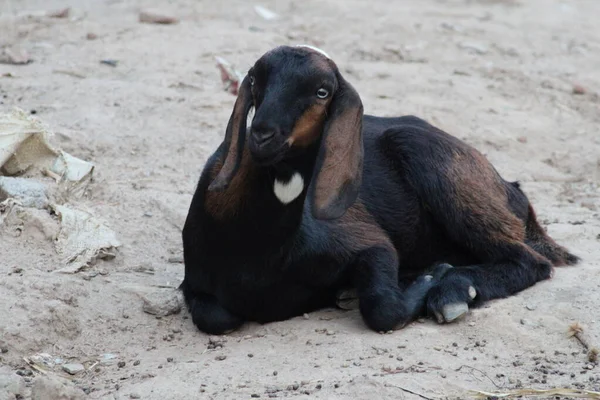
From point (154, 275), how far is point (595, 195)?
356cm

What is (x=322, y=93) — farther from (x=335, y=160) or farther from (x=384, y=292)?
(x=384, y=292)

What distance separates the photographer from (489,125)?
925cm

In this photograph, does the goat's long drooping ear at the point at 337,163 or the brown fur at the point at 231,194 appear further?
the brown fur at the point at 231,194

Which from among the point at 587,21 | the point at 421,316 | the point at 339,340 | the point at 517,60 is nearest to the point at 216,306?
the point at 339,340

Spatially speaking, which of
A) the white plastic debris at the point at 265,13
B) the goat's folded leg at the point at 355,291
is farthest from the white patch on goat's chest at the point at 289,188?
the white plastic debris at the point at 265,13

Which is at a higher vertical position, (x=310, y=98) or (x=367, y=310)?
(x=310, y=98)

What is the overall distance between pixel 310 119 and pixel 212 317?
1.29m

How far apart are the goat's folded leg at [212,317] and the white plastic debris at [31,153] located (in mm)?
1612

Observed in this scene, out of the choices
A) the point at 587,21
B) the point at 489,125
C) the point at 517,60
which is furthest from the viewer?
the point at 587,21

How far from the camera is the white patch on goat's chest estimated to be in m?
5.23

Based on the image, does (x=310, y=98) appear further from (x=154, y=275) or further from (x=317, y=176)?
(x=154, y=275)

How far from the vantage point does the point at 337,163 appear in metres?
4.90

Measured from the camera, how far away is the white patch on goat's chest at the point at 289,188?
5234 millimetres

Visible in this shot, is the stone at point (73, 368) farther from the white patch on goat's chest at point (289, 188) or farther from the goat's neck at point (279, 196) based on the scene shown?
the white patch on goat's chest at point (289, 188)
